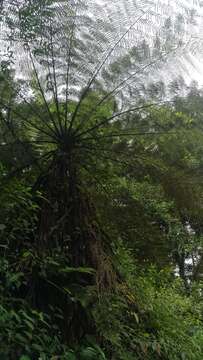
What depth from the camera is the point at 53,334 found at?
2752 mm

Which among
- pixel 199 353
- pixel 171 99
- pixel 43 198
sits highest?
pixel 171 99

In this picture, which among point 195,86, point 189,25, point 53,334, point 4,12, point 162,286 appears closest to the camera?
point 53,334

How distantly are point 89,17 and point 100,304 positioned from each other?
2.20 meters

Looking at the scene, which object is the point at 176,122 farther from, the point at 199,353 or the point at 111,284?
the point at 199,353

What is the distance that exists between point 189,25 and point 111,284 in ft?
7.29

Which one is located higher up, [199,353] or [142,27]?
[142,27]

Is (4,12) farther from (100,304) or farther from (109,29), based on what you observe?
(100,304)

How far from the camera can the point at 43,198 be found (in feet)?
11.0

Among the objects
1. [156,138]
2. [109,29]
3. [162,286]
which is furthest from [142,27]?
[162,286]

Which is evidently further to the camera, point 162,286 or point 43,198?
point 162,286

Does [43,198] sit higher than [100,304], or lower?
higher

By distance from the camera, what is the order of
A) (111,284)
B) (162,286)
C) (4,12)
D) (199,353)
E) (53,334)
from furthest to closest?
1. (162,286)
2. (199,353)
3. (4,12)
4. (111,284)
5. (53,334)

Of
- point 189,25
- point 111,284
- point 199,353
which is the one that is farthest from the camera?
point 189,25

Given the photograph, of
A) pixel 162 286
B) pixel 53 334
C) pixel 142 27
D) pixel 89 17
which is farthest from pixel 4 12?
pixel 162 286
